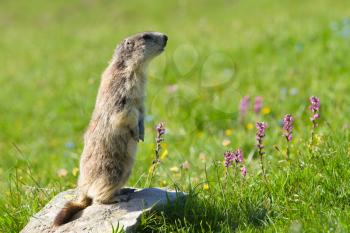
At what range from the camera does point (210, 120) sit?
8844 millimetres

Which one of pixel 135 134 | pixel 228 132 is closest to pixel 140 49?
pixel 135 134

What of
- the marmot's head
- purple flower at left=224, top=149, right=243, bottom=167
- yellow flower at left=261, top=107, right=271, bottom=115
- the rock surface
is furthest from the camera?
yellow flower at left=261, top=107, right=271, bottom=115

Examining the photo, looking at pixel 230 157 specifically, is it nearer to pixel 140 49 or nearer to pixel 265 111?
pixel 140 49

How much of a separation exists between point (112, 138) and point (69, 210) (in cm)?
70

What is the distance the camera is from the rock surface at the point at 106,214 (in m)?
4.44

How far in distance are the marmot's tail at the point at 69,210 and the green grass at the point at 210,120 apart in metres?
0.46

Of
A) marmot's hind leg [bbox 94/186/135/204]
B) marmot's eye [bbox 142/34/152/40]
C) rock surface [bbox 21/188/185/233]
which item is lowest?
rock surface [bbox 21/188/185/233]

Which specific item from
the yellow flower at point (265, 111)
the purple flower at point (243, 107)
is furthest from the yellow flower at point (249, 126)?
the yellow flower at point (265, 111)

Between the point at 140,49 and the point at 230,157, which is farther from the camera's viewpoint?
the point at 140,49

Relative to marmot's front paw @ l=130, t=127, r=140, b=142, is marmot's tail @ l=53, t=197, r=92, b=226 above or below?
below

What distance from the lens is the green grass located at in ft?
15.1

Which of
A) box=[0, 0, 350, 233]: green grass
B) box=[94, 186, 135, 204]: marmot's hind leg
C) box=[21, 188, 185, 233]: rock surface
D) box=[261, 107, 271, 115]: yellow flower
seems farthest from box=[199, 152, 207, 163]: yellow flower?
box=[94, 186, 135, 204]: marmot's hind leg

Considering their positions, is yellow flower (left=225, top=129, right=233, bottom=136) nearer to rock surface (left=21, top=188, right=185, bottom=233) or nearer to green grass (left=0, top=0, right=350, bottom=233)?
green grass (left=0, top=0, right=350, bottom=233)

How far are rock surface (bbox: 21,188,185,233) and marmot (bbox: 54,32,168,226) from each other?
115mm
